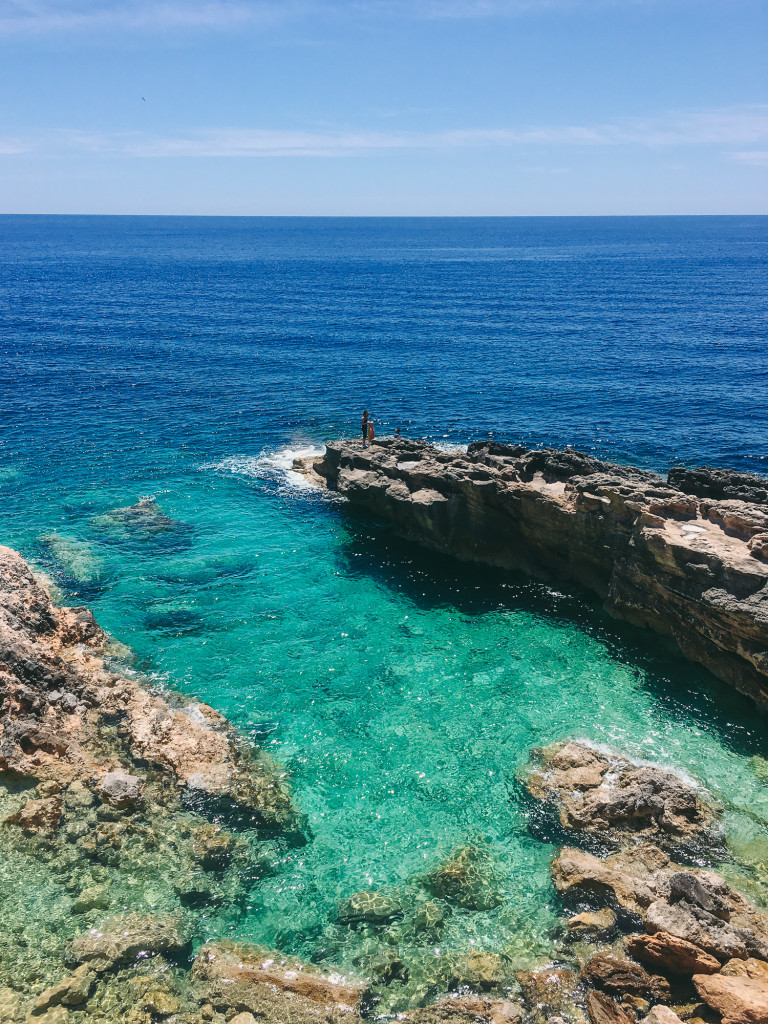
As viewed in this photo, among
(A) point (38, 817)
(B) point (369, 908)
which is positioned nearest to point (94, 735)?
(A) point (38, 817)

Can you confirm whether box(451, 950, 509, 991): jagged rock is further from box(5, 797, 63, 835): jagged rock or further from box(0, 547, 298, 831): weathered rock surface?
box(5, 797, 63, 835): jagged rock

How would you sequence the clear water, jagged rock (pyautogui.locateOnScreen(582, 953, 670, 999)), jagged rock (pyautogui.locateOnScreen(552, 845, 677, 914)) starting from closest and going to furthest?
jagged rock (pyautogui.locateOnScreen(582, 953, 670, 999)) → jagged rock (pyautogui.locateOnScreen(552, 845, 677, 914)) → the clear water

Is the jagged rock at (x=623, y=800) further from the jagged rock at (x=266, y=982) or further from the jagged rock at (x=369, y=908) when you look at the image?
the jagged rock at (x=266, y=982)

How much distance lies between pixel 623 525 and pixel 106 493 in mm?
31989

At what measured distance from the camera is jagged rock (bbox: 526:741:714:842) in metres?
21.1

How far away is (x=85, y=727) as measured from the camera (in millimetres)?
24234

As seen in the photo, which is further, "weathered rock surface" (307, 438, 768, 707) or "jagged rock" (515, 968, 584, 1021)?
"weathered rock surface" (307, 438, 768, 707)

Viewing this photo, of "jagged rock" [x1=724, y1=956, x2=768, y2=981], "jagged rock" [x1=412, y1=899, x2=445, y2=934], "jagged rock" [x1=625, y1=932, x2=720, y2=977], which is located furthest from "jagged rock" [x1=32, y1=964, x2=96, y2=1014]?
"jagged rock" [x1=724, y1=956, x2=768, y2=981]

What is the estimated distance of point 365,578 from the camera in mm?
36094

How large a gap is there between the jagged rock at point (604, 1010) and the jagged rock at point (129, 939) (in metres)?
9.90

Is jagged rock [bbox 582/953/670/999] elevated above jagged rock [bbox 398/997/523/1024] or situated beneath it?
elevated above

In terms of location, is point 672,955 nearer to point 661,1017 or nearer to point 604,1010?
point 661,1017

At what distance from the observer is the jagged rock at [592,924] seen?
59.1 feet

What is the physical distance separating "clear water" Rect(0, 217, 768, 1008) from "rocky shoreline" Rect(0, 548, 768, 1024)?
1.85 ft
